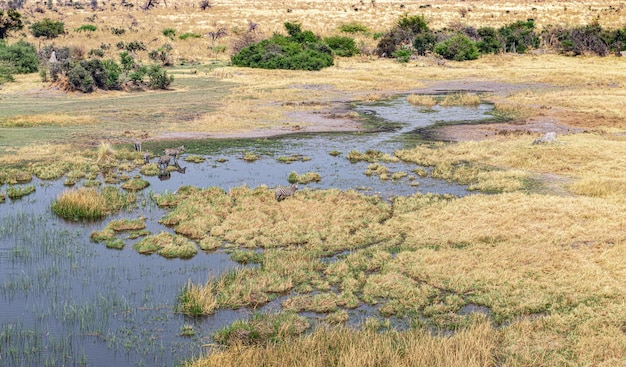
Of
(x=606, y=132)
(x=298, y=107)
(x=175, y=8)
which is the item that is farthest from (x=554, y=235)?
(x=175, y=8)

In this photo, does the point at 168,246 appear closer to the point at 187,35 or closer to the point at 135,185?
the point at 135,185

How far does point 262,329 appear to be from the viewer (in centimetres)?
1085

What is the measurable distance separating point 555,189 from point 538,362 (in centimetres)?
1087

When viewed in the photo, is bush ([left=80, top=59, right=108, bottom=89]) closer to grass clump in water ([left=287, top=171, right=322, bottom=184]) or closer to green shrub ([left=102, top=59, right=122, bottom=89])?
green shrub ([left=102, top=59, right=122, bottom=89])

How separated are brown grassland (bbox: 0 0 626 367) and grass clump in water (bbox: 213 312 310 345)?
54 millimetres

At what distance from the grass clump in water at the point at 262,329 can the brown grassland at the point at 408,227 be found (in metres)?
0.05

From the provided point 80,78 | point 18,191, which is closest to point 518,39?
point 80,78

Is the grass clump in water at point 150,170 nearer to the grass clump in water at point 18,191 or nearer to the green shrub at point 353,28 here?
the grass clump in water at point 18,191

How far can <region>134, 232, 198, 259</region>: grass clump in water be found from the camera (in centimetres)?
1475

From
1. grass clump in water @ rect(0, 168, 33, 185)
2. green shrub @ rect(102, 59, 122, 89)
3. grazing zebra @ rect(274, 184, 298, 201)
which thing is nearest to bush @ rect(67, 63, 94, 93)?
green shrub @ rect(102, 59, 122, 89)

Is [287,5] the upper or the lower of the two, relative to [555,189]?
upper

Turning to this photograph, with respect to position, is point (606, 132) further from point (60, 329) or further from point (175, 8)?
point (175, 8)

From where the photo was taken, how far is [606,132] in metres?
27.6

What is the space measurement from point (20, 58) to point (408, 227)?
38.0 metres
